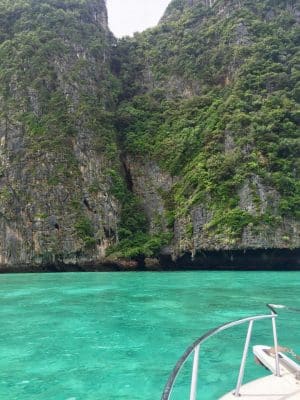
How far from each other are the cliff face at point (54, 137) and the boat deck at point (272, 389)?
106 feet

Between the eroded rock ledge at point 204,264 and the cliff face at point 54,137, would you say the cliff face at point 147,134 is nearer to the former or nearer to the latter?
the cliff face at point 54,137

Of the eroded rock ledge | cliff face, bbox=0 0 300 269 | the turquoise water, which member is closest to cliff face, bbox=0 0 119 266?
cliff face, bbox=0 0 300 269

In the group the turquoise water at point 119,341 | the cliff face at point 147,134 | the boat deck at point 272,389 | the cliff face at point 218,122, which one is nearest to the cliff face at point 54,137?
the cliff face at point 147,134

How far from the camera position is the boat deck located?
3.68 meters

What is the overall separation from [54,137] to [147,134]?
9.89 meters

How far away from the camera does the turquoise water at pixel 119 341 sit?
22.0 feet

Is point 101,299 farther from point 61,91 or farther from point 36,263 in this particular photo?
point 61,91

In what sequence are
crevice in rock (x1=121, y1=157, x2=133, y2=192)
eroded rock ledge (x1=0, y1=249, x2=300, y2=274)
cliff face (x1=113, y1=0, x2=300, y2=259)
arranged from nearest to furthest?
eroded rock ledge (x1=0, y1=249, x2=300, y2=274)
cliff face (x1=113, y1=0, x2=300, y2=259)
crevice in rock (x1=121, y1=157, x2=133, y2=192)

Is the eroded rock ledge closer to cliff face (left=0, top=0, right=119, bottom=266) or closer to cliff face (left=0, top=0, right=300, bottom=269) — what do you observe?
cliff face (left=0, top=0, right=300, bottom=269)

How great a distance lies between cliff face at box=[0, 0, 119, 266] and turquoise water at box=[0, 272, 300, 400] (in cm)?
1941

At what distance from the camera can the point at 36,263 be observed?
116 ft

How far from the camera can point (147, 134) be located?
1743 inches

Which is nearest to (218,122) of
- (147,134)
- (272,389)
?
(147,134)

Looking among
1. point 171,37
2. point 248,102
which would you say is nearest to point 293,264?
point 248,102
